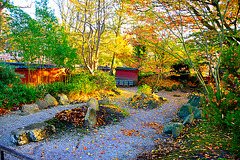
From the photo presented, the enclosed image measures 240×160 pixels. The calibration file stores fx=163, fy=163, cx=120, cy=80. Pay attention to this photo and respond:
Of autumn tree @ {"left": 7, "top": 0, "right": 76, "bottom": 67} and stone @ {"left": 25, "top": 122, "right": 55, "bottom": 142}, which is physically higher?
autumn tree @ {"left": 7, "top": 0, "right": 76, "bottom": 67}

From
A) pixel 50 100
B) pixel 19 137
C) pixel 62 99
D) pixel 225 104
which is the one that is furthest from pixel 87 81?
pixel 225 104

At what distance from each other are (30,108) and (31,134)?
7.83 feet

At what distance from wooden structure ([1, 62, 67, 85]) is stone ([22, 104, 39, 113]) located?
99.0 inches

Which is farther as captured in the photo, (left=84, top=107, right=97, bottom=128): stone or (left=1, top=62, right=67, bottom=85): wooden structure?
(left=1, top=62, right=67, bottom=85): wooden structure

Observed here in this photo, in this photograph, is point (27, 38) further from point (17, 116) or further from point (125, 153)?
point (125, 153)

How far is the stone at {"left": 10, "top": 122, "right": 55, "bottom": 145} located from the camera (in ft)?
12.0

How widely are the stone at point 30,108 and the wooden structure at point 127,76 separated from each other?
10000mm

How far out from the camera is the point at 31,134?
150 inches

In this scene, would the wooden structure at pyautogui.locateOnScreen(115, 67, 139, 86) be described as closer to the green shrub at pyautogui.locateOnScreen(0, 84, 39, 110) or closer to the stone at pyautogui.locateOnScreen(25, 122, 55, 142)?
the green shrub at pyautogui.locateOnScreen(0, 84, 39, 110)

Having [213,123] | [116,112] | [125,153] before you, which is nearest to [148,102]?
[116,112]

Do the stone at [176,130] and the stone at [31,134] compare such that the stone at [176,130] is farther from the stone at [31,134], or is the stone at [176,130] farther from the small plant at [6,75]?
the small plant at [6,75]

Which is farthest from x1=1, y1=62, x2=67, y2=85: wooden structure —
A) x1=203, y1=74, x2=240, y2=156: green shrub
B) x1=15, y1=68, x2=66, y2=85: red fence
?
x1=203, y1=74, x2=240, y2=156: green shrub

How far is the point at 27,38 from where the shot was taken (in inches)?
279

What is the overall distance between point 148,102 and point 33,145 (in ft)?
18.8
